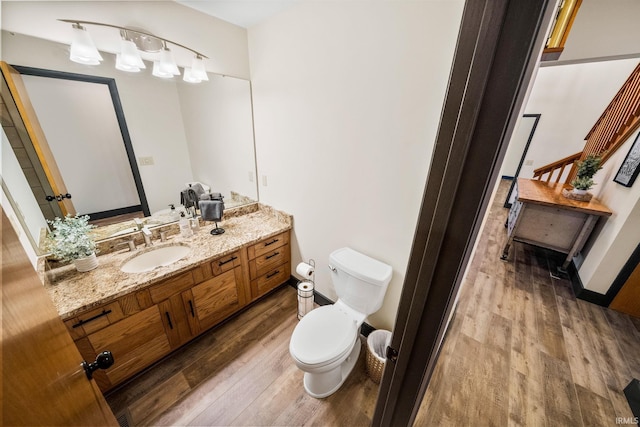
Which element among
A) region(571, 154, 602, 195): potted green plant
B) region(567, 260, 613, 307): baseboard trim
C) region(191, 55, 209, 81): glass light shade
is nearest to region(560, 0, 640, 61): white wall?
region(571, 154, 602, 195): potted green plant

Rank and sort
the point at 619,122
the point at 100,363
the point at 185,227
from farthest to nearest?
1. the point at 619,122
2. the point at 185,227
3. the point at 100,363

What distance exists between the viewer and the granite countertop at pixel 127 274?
116 centimetres

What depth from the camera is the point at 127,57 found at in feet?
4.57

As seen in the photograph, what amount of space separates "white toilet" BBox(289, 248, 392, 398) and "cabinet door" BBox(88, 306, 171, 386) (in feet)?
3.02

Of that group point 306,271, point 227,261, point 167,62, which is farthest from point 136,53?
point 306,271

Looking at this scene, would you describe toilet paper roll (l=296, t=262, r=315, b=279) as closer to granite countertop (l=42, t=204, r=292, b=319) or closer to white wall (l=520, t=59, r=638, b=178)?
granite countertop (l=42, t=204, r=292, b=319)

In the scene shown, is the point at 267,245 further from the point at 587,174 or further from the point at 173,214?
the point at 587,174

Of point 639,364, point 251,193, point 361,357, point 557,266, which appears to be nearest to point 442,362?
point 361,357

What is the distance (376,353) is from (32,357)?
166 centimetres

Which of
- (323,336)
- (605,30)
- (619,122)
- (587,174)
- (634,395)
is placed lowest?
(634,395)

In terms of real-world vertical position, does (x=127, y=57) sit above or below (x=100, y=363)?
above

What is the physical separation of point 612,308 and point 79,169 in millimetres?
4626

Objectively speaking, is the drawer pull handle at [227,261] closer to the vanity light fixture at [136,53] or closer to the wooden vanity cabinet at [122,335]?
the wooden vanity cabinet at [122,335]

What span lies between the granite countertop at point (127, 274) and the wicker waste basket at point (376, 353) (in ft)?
3.84
